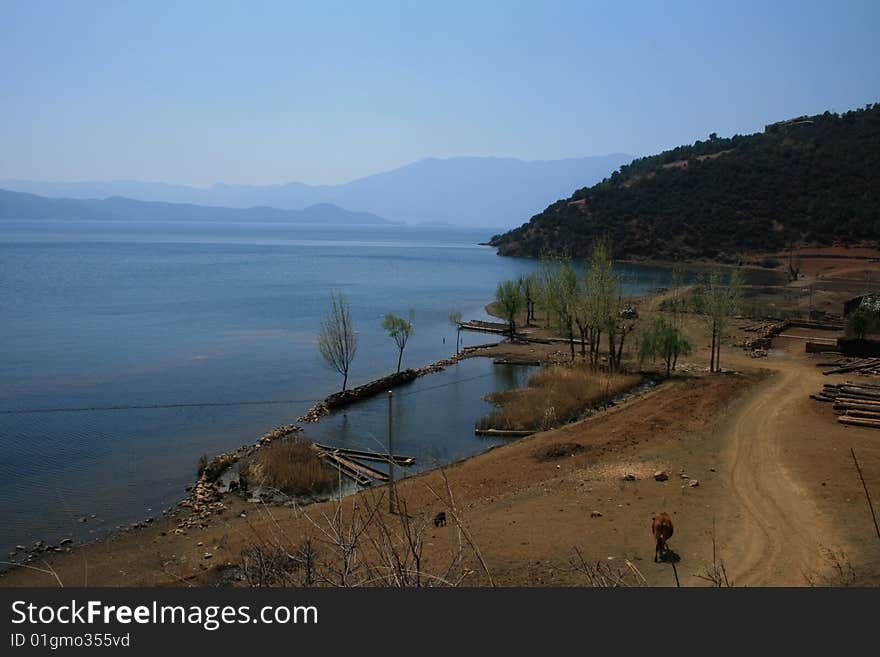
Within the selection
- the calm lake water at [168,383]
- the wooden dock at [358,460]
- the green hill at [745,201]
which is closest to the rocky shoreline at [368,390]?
the calm lake water at [168,383]

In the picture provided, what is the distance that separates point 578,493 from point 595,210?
309 feet

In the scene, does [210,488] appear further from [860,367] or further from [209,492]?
[860,367]

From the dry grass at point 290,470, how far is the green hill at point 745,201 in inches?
2924

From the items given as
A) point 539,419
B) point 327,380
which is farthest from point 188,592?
point 327,380

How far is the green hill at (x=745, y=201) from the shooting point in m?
80.9

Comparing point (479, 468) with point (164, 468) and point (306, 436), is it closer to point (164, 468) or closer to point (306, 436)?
point (306, 436)

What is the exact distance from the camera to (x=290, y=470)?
56.1ft

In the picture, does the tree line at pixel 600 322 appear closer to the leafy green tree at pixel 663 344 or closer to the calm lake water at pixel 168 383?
the leafy green tree at pixel 663 344

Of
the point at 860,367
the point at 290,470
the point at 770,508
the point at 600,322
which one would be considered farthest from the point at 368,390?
the point at 860,367

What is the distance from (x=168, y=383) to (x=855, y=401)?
81.5ft

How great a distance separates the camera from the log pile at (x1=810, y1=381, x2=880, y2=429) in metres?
18.2

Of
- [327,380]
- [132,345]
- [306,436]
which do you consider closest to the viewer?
[306,436]

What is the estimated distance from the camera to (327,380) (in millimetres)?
29688

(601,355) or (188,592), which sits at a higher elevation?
(188,592)
